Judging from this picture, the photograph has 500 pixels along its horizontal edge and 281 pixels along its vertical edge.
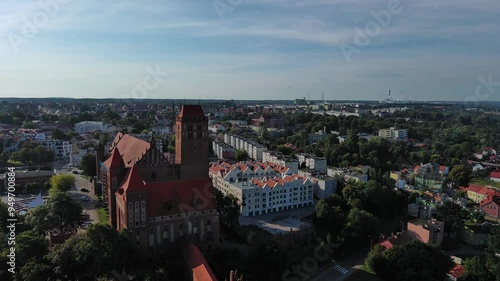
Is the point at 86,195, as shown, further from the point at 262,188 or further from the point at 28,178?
the point at 262,188

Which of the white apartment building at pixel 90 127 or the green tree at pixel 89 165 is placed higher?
the white apartment building at pixel 90 127

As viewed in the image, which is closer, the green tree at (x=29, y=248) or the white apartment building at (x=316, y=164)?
the green tree at (x=29, y=248)

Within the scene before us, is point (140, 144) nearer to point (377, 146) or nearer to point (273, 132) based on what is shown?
point (377, 146)

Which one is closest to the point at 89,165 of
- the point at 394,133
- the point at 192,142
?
the point at 192,142

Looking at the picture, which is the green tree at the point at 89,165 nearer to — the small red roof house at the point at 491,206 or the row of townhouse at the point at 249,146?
the row of townhouse at the point at 249,146

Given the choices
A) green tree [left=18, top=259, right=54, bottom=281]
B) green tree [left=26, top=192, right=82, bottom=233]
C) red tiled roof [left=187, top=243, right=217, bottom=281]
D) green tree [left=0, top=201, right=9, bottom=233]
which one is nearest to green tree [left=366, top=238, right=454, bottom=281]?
red tiled roof [left=187, top=243, right=217, bottom=281]

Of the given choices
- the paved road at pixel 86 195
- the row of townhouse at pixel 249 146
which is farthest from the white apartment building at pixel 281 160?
the paved road at pixel 86 195
